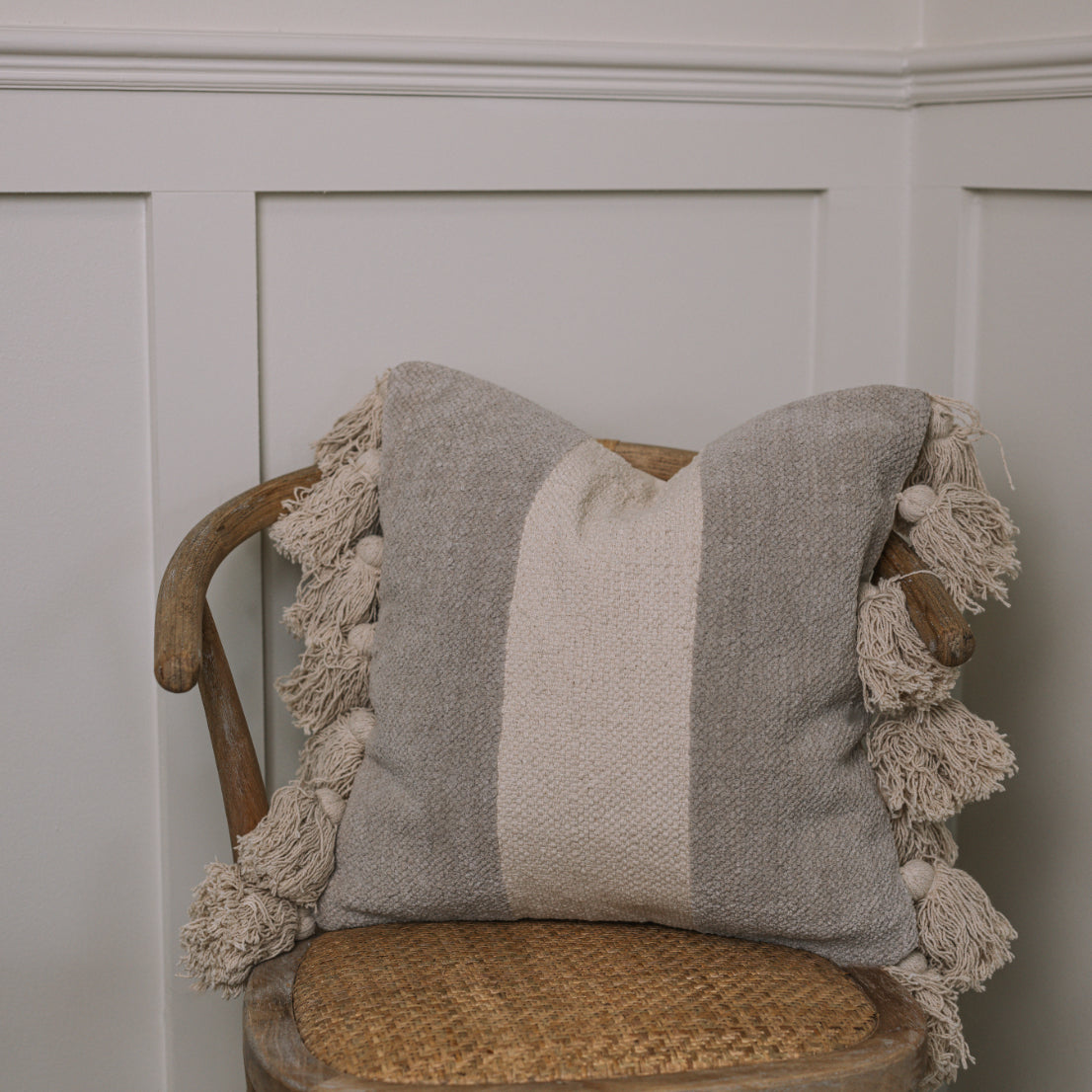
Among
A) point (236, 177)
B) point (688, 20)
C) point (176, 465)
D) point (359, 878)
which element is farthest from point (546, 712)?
point (688, 20)

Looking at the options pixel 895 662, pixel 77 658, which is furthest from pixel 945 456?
pixel 77 658

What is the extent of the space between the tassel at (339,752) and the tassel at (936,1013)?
0.45m

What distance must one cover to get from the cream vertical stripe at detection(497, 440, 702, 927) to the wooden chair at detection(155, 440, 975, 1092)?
0.06 meters

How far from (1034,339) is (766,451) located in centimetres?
38

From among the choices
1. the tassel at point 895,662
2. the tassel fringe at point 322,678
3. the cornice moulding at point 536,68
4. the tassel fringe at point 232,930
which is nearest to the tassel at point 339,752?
the tassel fringe at point 322,678

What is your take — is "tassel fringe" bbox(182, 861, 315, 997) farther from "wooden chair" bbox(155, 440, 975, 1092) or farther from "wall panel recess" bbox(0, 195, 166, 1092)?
"wall panel recess" bbox(0, 195, 166, 1092)

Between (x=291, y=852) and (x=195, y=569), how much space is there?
234 millimetres

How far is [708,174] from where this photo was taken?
4.04 feet

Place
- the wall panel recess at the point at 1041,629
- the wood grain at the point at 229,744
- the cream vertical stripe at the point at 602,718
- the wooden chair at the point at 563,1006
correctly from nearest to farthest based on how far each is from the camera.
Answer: the wooden chair at the point at 563,1006 < the cream vertical stripe at the point at 602,718 < the wood grain at the point at 229,744 < the wall panel recess at the point at 1041,629

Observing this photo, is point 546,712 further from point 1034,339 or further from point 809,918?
point 1034,339

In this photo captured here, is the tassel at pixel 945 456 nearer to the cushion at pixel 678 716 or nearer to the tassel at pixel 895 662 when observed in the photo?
the cushion at pixel 678 716

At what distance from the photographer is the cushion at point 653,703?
89cm

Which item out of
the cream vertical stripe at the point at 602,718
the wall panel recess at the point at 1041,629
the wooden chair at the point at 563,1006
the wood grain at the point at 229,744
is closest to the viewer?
the wooden chair at the point at 563,1006

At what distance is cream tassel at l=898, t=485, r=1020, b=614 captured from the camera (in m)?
0.93
